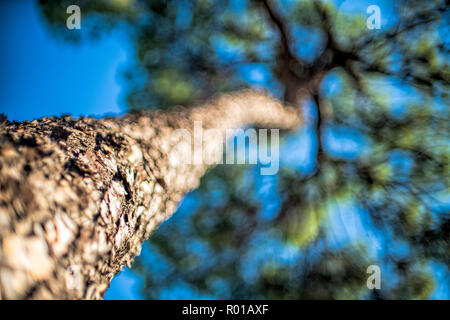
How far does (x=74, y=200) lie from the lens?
2.14 ft

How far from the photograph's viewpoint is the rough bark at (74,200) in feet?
1.79

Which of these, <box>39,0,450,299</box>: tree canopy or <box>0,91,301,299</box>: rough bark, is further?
<box>39,0,450,299</box>: tree canopy

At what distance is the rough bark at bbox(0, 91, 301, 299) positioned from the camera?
544mm

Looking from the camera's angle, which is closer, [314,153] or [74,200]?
[74,200]

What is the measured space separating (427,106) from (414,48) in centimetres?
59

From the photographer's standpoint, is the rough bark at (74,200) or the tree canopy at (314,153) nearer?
the rough bark at (74,200)

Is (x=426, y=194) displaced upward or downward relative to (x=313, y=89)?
downward
